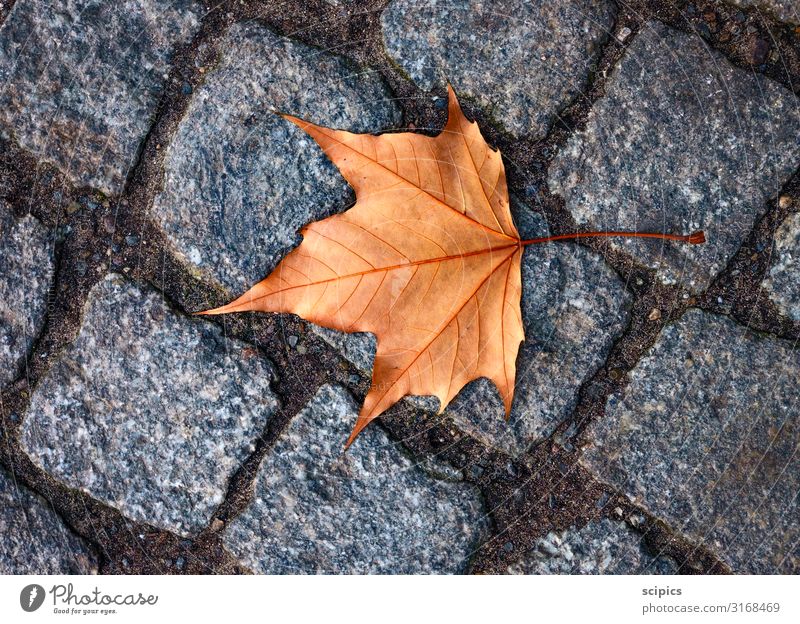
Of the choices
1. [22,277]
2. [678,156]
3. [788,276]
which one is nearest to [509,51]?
[678,156]

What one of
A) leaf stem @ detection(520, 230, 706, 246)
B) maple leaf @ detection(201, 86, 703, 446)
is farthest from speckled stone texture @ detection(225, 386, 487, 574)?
leaf stem @ detection(520, 230, 706, 246)

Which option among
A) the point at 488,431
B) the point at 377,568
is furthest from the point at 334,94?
the point at 377,568

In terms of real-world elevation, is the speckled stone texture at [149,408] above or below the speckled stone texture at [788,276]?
below

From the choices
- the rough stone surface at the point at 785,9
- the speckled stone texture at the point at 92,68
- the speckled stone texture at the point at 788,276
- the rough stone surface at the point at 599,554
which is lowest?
the rough stone surface at the point at 599,554

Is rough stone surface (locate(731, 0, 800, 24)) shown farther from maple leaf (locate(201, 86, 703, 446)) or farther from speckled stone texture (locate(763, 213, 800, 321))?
maple leaf (locate(201, 86, 703, 446))

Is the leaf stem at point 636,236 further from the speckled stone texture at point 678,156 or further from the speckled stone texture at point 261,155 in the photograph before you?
the speckled stone texture at point 261,155

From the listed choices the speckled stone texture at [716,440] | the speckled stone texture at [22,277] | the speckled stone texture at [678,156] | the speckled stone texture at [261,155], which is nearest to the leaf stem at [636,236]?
the speckled stone texture at [678,156]
